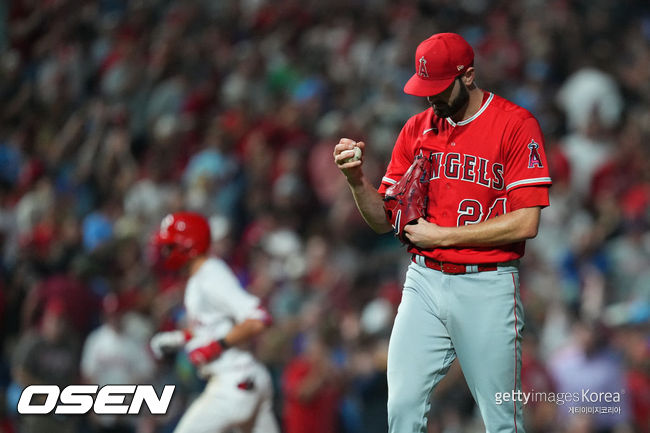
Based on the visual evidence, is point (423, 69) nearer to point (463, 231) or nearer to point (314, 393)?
point (463, 231)

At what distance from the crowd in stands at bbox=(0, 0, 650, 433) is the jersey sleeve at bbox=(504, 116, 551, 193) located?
368cm

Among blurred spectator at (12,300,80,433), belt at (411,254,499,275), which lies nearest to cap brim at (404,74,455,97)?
belt at (411,254,499,275)

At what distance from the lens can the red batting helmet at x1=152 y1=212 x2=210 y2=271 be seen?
5727 millimetres

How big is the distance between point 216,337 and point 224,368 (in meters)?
0.22

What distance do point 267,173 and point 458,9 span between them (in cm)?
437

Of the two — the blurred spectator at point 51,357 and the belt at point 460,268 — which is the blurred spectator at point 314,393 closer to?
the blurred spectator at point 51,357

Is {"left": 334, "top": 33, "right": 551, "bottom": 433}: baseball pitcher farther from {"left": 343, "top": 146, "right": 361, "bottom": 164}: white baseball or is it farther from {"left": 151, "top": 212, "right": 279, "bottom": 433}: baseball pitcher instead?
{"left": 151, "top": 212, "right": 279, "bottom": 433}: baseball pitcher

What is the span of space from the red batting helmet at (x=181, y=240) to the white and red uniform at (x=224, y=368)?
0.43ft

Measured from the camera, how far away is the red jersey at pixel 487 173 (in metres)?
3.72

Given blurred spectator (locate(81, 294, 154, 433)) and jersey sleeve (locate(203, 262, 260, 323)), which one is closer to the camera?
jersey sleeve (locate(203, 262, 260, 323))

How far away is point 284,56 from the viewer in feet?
39.4

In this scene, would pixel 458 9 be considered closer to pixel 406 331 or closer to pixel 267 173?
pixel 267 173

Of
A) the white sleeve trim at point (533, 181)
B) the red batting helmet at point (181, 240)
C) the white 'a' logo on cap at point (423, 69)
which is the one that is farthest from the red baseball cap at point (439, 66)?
the red batting helmet at point (181, 240)

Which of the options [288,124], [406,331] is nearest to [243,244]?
[288,124]
